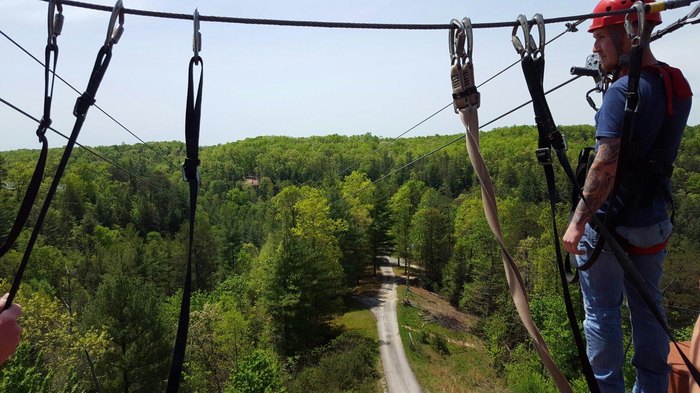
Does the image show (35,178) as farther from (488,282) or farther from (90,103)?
(488,282)

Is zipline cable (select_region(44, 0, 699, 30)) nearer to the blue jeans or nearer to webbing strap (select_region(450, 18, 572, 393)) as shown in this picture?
webbing strap (select_region(450, 18, 572, 393))

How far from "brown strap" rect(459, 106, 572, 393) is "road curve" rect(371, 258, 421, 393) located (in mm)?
25541

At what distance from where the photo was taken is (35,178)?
283 centimetres

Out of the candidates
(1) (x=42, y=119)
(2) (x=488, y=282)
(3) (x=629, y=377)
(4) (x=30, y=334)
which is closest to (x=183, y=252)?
(4) (x=30, y=334)

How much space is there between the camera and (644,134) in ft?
9.77

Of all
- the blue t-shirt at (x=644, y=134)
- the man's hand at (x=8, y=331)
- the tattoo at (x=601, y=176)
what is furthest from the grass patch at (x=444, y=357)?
the man's hand at (x=8, y=331)

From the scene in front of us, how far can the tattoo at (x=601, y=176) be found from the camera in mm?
2877

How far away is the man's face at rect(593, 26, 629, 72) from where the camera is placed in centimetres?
317

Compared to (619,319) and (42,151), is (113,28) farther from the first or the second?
(619,319)

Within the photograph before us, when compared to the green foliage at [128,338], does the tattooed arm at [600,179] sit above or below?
above

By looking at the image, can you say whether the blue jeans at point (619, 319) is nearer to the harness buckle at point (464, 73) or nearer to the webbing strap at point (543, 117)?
the webbing strap at point (543, 117)

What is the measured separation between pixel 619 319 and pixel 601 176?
1184 millimetres

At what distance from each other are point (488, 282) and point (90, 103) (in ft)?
125

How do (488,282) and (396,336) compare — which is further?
(488,282)
